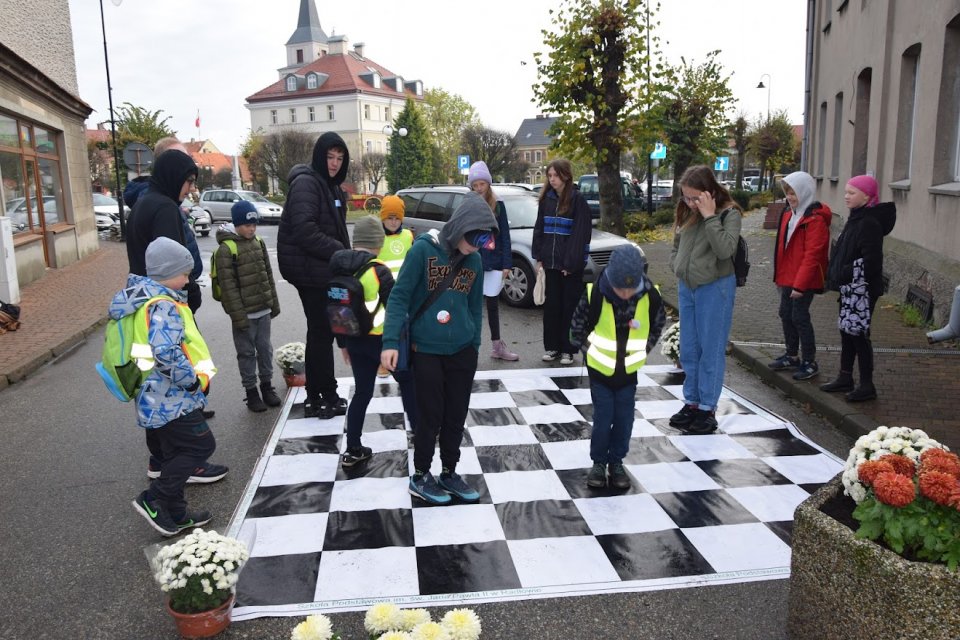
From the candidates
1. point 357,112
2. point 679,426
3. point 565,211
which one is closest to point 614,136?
point 565,211

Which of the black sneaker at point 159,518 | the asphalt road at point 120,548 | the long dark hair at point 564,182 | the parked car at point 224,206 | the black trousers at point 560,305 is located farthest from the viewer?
the parked car at point 224,206

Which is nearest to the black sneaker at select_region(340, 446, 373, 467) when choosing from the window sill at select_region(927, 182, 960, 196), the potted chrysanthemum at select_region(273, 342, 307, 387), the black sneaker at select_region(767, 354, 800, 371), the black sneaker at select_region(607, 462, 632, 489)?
the black sneaker at select_region(607, 462, 632, 489)

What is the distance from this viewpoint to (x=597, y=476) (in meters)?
4.36

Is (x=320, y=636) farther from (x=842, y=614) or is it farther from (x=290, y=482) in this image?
(x=290, y=482)

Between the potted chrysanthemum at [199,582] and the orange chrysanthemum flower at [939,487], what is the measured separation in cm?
259

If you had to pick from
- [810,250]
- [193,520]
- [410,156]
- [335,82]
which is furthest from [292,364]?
[335,82]

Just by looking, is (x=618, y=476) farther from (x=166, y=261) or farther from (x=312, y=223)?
(x=166, y=261)

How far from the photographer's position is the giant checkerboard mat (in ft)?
11.0

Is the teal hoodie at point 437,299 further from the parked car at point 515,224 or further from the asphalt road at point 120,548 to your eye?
the parked car at point 515,224

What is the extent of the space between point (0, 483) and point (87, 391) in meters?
2.36

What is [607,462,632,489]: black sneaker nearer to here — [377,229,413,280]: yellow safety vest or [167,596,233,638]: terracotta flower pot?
[377,229,413,280]: yellow safety vest

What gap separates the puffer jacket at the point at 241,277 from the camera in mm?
5539

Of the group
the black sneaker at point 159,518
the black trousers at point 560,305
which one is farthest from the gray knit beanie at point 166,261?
the black trousers at point 560,305

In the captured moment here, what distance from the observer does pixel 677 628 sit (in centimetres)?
301
